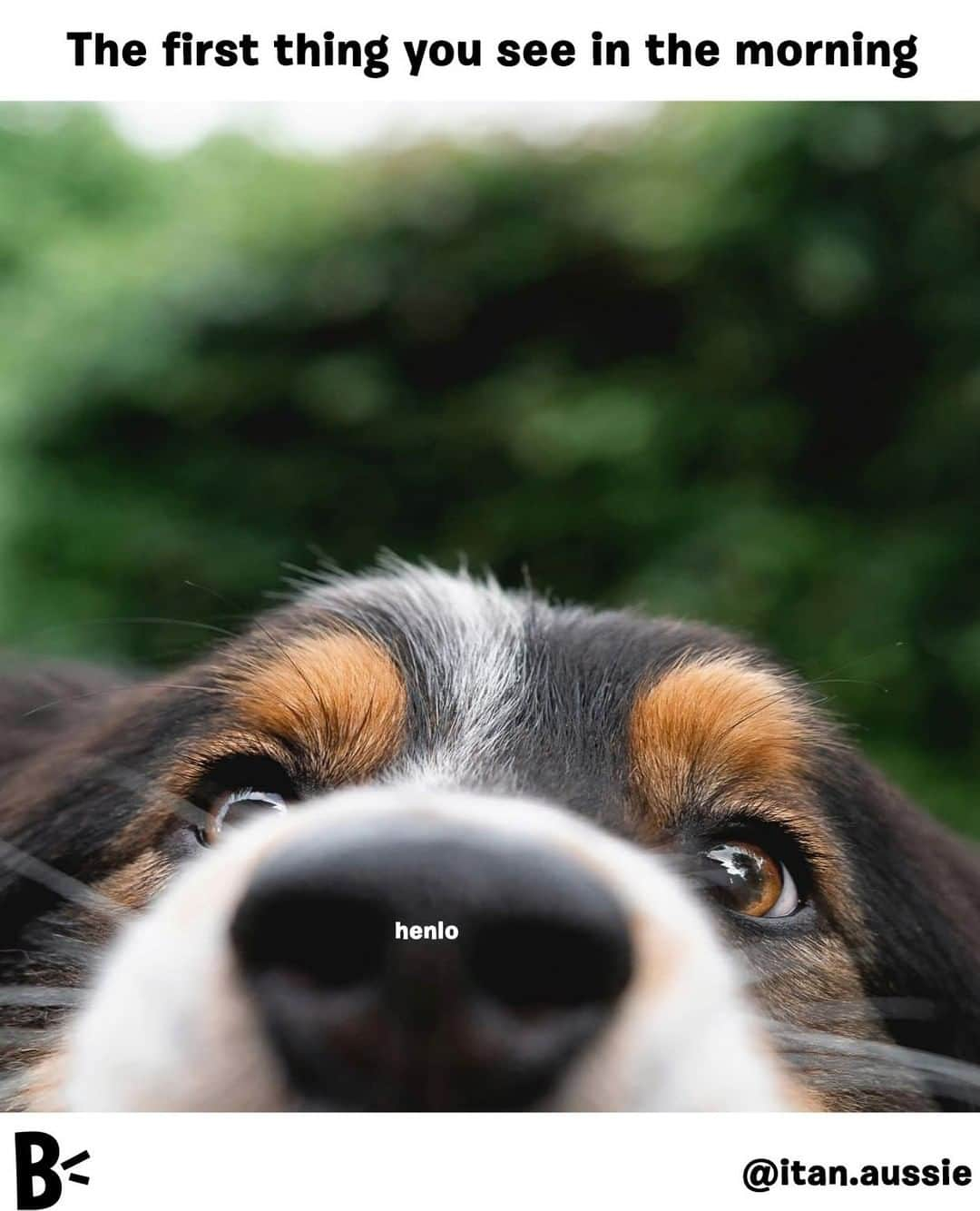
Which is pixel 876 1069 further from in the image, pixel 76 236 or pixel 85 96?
pixel 76 236

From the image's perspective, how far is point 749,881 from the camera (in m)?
2.22

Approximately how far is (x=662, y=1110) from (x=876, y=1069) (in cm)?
69

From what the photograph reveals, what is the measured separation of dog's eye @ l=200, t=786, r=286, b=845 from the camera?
219cm

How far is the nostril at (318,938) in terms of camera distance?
1588mm

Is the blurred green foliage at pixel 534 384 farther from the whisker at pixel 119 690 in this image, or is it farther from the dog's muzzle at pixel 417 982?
the dog's muzzle at pixel 417 982

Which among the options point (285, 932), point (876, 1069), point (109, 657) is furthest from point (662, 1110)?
point (109, 657)

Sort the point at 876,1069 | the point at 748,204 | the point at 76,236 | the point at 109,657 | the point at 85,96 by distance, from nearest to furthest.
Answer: the point at 876,1069, the point at 85,96, the point at 748,204, the point at 76,236, the point at 109,657

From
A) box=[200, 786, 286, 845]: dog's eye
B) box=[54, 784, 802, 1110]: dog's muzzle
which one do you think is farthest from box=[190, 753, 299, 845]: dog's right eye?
box=[54, 784, 802, 1110]: dog's muzzle

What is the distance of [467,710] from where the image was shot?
7.48 feet

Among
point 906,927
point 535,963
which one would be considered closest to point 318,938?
point 535,963

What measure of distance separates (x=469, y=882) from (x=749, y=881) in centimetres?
77

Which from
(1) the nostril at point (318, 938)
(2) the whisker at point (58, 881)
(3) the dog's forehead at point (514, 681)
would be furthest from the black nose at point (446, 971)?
(2) the whisker at point (58, 881)
